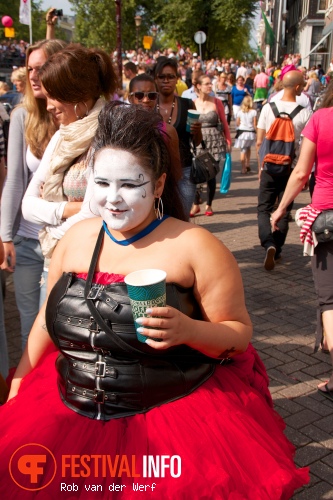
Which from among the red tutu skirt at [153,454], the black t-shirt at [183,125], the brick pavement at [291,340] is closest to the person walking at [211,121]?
the brick pavement at [291,340]

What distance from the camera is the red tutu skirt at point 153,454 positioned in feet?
6.06

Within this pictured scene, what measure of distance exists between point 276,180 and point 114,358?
5.15 metres

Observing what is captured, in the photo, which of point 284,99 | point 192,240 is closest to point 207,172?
point 284,99

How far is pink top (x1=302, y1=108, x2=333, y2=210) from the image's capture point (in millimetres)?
3695

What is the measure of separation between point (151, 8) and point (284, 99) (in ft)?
171

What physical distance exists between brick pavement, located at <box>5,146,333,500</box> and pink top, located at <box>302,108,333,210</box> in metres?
1.26

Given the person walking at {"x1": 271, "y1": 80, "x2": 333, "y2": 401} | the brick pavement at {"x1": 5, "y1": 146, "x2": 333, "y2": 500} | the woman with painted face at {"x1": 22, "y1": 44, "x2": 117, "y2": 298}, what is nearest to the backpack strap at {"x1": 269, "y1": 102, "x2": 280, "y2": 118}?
the brick pavement at {"x1": 5, "y1": 146, "x2": 333, "y2": 500}

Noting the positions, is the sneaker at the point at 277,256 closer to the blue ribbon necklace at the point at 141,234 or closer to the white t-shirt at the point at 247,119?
the blue ribbon necklace at the point at 141,234

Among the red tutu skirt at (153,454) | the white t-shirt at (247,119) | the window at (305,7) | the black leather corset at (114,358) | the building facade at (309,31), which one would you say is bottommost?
the red tutu skirt at (153,454)

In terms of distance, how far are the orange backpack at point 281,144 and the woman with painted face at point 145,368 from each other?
4591 millimetres

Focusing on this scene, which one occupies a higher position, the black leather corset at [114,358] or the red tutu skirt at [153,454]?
the black leather corset at [114,358]

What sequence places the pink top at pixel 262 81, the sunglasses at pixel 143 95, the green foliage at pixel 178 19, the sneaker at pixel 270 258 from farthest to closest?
the green foliage at pixel 178 19 < the pink top at pixel 262 81 < the sneaker at pixel 270 258 < the sunglasses at pixel 143 95

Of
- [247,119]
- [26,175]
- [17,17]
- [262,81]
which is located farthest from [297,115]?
[17,17]

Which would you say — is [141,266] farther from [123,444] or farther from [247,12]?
[247,12]
